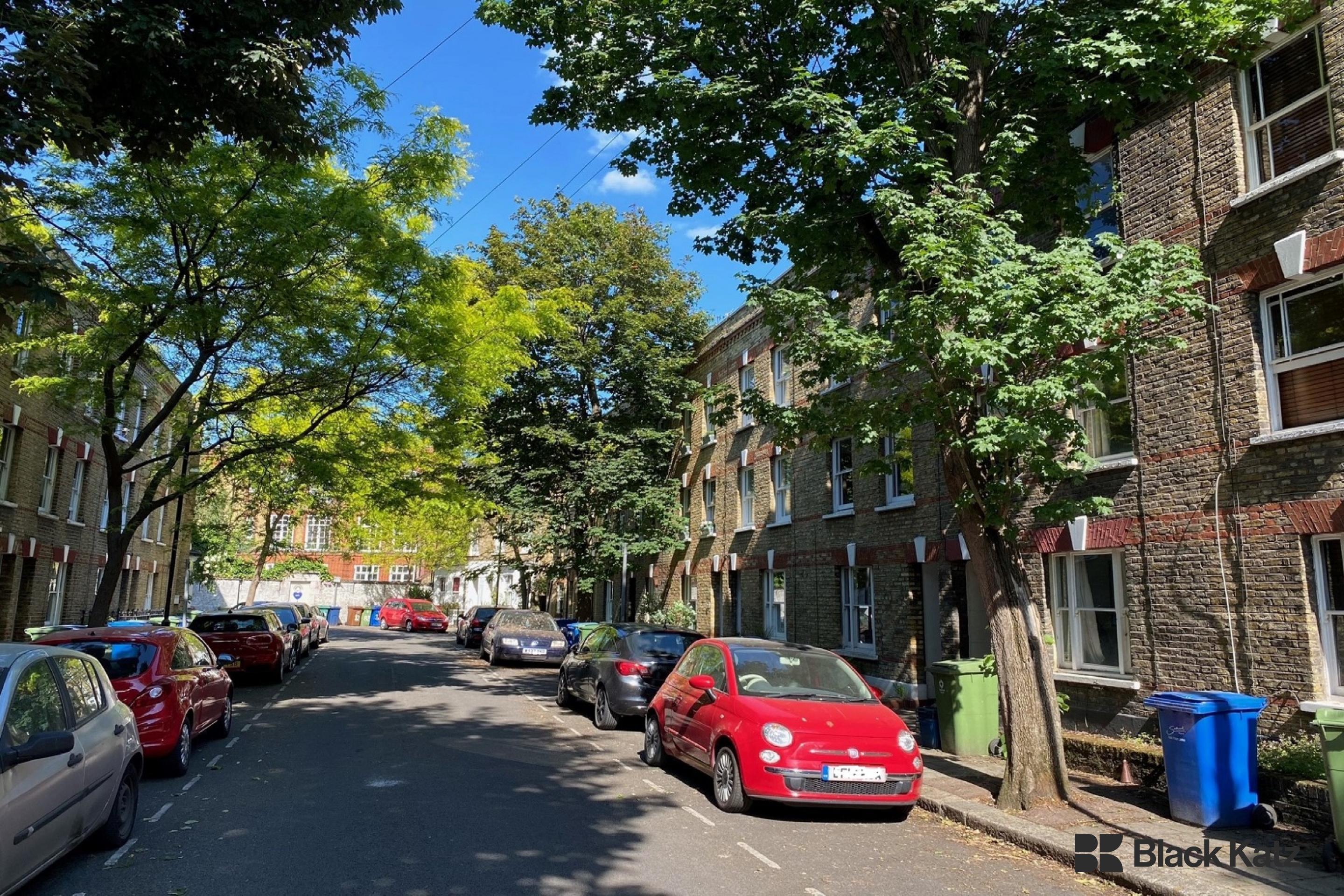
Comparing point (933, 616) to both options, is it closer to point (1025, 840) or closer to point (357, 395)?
point (1025, 840)

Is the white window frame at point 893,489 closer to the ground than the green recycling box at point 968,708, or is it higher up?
higher up

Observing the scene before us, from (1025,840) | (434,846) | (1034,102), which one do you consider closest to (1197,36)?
(1034,102)

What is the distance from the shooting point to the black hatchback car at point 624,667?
1249cm

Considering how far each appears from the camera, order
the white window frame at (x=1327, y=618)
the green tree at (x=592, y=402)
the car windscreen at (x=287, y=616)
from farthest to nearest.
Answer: the green tree at (x=592, y=402)
the car windscreen at (x=287, y=616)
the white window frame at (x=1327, y=618)

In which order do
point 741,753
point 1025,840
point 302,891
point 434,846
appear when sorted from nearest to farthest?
1. point 302,891
2. point 434,846
3. point 1025,840
4. point 741,753

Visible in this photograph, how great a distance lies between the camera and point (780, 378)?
2156 cm

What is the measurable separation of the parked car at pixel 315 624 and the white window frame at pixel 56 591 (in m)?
6.05

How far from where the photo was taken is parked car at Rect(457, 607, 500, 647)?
3081 cm

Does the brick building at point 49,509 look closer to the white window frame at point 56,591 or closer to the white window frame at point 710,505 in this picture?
the white window frame at point 56,591

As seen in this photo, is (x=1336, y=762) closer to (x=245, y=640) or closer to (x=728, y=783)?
(x=728, y=783)

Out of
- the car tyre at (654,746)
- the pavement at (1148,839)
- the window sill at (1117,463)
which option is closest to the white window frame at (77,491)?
the car tyre at (654,746)

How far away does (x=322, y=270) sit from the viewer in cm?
1452

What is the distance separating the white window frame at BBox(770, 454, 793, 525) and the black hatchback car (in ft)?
23.8

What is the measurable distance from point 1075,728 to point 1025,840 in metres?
5.14
